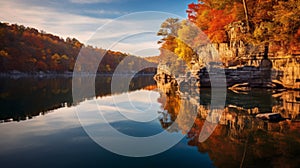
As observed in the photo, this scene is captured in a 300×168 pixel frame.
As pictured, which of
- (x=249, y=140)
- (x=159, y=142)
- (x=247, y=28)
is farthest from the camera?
(x=247, y=28)

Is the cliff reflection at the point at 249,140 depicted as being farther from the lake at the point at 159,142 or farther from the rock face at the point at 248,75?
the rock face at the point at 248,75

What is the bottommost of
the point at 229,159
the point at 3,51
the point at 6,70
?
the point at 229,159

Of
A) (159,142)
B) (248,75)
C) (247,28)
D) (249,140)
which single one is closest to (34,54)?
(247,28)

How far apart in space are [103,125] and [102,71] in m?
91.8

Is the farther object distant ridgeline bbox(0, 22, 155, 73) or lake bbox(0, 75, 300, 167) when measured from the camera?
distant ridgeline bbox(0, 22, 155, 73)

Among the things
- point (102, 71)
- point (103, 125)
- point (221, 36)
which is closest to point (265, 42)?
point (221, 36)

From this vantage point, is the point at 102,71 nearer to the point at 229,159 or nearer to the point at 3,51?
the point at 3,51

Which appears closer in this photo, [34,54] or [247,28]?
[247,28]

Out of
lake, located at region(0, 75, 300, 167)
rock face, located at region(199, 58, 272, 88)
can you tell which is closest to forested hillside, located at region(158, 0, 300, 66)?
rock face, located at region(199, 58, 272, 88)

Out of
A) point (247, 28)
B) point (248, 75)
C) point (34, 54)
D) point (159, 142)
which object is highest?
point (34, 54)

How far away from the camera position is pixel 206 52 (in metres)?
30.3

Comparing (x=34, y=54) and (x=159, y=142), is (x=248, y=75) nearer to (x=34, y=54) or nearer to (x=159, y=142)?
(x=159, y=142)

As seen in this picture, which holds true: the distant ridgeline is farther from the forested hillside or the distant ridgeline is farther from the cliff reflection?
the cliff reflection

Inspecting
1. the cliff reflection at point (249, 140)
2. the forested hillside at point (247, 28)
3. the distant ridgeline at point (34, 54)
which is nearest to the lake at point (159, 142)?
the cliff reflection at point (249, 140)
